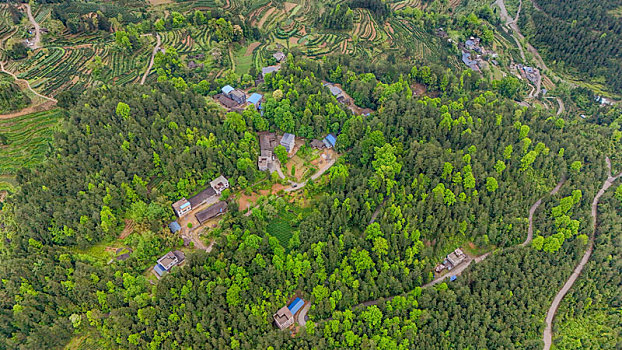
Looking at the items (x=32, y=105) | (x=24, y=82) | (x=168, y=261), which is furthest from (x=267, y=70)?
(x=24, y=82)

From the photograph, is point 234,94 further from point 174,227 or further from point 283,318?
point 283,318

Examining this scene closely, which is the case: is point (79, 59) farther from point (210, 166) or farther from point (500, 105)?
point (500, 105)

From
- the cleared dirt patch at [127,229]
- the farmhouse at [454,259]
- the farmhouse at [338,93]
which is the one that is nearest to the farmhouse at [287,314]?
the farmhouse at [454,259]

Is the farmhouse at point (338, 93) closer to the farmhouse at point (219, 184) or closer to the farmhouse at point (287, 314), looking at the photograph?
the farmhouse at point (219, 184)

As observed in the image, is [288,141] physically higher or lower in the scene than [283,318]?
higher

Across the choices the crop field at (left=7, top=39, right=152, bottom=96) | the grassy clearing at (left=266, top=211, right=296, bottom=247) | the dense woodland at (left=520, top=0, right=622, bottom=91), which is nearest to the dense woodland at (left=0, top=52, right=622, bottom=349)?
the grassy clearing at (left=266, top=211, right=296, bottom=247)

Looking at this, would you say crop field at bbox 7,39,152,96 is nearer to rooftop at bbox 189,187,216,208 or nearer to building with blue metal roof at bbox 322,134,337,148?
rooftop at bbox 189,187,216,208
